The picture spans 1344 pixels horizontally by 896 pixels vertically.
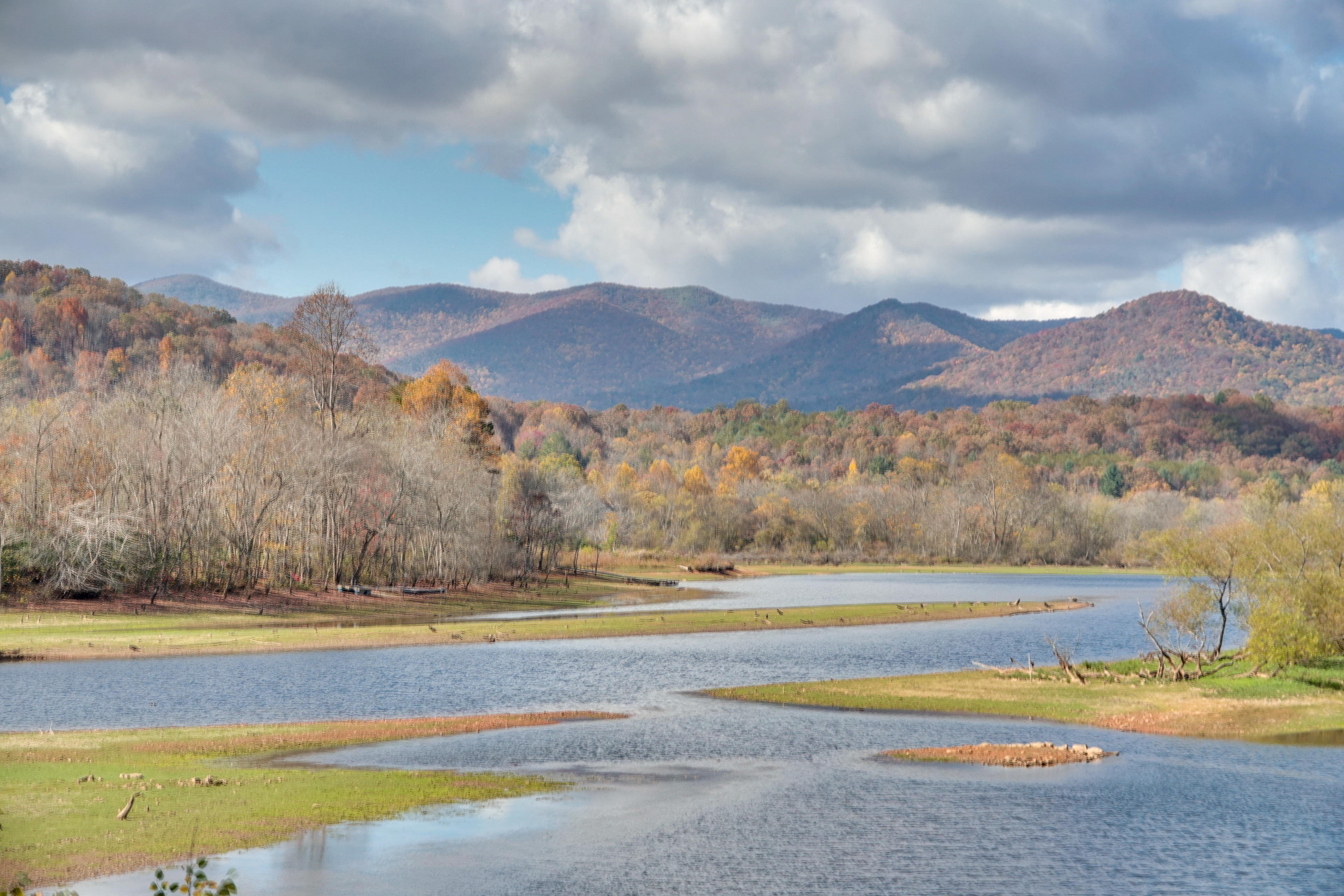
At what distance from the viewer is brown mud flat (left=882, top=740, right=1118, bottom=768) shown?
3328 centimetres

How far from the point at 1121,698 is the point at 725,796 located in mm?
24127

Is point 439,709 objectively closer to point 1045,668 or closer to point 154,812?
point 154,812

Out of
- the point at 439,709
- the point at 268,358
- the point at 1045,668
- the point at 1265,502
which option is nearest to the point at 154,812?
the point at 439,709

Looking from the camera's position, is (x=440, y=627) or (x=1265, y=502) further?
(x=1265, y=502)

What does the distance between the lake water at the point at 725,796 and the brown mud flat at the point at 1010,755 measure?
0.82 metres

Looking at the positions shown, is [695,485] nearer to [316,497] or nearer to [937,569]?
[937,569]

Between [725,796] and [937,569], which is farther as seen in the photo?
[937,569]

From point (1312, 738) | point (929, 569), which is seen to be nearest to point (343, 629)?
point (1312, 738)

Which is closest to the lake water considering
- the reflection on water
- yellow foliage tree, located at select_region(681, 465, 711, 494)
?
the reflection on water

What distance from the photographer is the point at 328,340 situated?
94.2m

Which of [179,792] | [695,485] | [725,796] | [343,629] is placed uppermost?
[695,485]

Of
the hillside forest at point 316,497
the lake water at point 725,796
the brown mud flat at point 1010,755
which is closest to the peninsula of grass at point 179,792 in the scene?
the lake water at point 725,796

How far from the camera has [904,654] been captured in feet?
207

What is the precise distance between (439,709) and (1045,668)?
28915 mm
